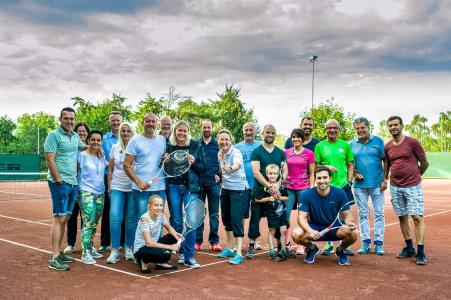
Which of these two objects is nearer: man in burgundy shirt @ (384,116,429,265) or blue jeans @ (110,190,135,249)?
blue jeans @ (110,190,135,249)

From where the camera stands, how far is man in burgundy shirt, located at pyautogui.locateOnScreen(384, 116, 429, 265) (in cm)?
672

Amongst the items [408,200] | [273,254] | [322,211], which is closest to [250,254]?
[273,254]

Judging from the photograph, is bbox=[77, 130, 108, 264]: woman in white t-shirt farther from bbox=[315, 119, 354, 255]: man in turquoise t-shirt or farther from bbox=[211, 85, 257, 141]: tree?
bbox=[211, 85, 257, 141]: tree

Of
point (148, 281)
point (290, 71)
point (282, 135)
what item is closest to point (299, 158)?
point (148, 281)

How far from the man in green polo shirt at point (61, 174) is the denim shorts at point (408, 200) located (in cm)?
474

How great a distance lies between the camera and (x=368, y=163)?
23.6ft

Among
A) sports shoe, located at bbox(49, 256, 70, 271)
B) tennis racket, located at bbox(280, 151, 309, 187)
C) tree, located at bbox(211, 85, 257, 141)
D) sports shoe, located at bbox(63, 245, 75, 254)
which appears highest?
tree, located at bbox(211, 85, 257, 141)

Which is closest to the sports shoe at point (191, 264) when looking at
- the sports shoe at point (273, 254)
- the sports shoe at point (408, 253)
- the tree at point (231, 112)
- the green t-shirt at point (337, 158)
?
the sports shoe at point (273, 254)

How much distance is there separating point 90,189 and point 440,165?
44460mm

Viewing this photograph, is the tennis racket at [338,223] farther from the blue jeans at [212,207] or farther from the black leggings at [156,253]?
the black leggings at [156,253]

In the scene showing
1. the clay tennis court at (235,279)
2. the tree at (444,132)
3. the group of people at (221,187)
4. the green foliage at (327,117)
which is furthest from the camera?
the tree at (444,132)

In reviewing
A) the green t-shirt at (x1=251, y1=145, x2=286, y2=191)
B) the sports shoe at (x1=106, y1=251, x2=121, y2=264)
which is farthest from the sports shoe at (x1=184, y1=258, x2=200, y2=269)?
the green t-shirt at (x1=251, y1=145, x2=286, y2=191)

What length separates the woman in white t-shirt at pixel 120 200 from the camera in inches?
251

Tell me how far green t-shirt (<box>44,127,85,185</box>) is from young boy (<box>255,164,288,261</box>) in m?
2.66
